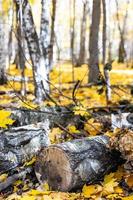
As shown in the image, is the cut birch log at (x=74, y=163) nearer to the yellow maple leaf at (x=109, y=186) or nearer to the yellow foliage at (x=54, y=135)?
the yellow maple leaf at (x=109, y=186)

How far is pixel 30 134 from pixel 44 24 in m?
4.19

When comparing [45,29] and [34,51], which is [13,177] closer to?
[34,51]

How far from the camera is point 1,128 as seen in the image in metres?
4.55

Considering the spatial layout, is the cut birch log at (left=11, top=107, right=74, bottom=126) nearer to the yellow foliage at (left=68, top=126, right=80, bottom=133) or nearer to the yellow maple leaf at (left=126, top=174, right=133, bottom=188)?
the yellow foliage at (left=68, top=126, right=80, bottom=133)

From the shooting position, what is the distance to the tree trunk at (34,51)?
6418mm

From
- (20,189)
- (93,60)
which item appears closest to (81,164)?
(20,189)

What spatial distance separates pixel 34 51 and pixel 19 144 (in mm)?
2783

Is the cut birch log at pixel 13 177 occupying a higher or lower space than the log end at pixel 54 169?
lower

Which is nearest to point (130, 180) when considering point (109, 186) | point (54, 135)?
point (109, 186)

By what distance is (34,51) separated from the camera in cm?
665

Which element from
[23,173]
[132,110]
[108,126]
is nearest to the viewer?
[23,173]

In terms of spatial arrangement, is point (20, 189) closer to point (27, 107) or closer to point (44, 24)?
point (27, 107)

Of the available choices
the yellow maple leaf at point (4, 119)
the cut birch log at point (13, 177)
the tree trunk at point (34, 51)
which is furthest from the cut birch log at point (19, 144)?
the tree trunk at point (34, 51)

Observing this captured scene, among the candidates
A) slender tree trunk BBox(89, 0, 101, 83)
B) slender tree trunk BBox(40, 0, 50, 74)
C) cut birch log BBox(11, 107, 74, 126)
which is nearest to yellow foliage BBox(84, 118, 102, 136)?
cut birch log BBox(11, 107, 74, 126)
